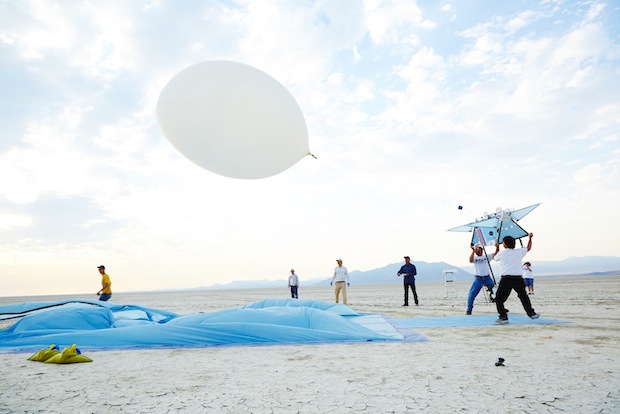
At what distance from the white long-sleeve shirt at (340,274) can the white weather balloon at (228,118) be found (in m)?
8.35

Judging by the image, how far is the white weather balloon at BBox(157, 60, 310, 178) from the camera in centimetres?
523

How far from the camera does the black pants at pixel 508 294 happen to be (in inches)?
258

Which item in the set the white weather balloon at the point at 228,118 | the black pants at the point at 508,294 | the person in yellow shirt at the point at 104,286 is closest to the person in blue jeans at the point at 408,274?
the black pants at the point at 508,294

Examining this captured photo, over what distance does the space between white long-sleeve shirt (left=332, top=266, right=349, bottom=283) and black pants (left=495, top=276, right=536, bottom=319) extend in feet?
22.6

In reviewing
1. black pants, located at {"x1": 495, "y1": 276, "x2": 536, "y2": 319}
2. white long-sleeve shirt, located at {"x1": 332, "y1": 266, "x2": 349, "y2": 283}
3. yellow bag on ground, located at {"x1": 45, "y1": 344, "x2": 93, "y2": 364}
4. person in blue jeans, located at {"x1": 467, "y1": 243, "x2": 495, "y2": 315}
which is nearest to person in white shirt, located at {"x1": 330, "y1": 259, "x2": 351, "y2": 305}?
white long-sleeve shirt, located at {"x1": 332, "y1": 266, "x2": 349, "y2": 283}

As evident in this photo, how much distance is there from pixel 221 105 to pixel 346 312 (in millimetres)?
5300

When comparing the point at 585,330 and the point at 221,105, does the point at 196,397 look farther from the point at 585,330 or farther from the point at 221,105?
the point at 585,330

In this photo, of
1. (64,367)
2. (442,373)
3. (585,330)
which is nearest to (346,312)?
(585,330)

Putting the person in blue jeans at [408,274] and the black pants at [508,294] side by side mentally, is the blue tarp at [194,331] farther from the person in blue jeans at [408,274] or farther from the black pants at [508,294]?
the person in blue jeans at [408,274]

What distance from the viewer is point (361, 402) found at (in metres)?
2.57

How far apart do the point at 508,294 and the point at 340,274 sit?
279 inches

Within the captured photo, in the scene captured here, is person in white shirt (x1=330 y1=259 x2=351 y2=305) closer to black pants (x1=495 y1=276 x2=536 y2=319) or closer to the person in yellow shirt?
black pants (x1=495 y1=276 x2=536 y2=319)

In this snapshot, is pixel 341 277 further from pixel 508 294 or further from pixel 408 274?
pixel 508 294

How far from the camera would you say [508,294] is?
21.9 ft
